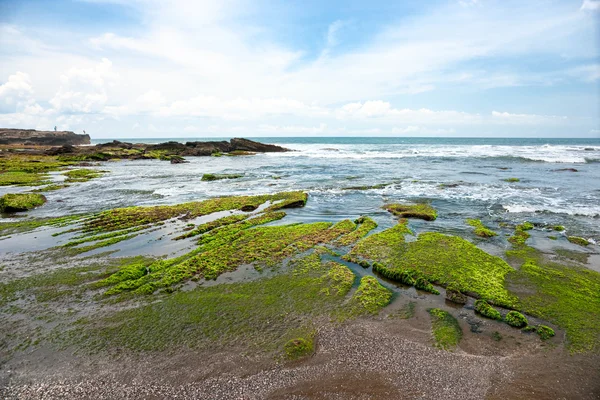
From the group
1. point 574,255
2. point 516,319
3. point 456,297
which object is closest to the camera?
point 516,319

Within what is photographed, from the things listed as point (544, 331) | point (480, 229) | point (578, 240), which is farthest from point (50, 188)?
point (578, 240)

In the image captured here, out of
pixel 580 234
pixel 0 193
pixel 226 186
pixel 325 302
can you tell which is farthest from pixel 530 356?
pixel 0 193

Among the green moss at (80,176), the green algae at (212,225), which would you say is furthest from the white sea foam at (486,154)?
the green algae at (212,225)

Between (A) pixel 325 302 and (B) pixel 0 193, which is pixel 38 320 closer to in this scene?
(A) pixel 325 302

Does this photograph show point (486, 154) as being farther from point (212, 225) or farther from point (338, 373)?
point (338, 373)

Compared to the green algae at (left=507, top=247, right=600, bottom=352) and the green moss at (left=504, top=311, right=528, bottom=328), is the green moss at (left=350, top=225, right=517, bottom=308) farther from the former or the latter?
the green moss at (left=504, top=311, right=528, bottom=328)

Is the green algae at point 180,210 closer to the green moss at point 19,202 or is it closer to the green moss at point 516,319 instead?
the green moss at point 19,202

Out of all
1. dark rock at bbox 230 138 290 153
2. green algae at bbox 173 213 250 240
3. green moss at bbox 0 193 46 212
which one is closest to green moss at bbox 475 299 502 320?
green algae at bbox 173 213 250 240
